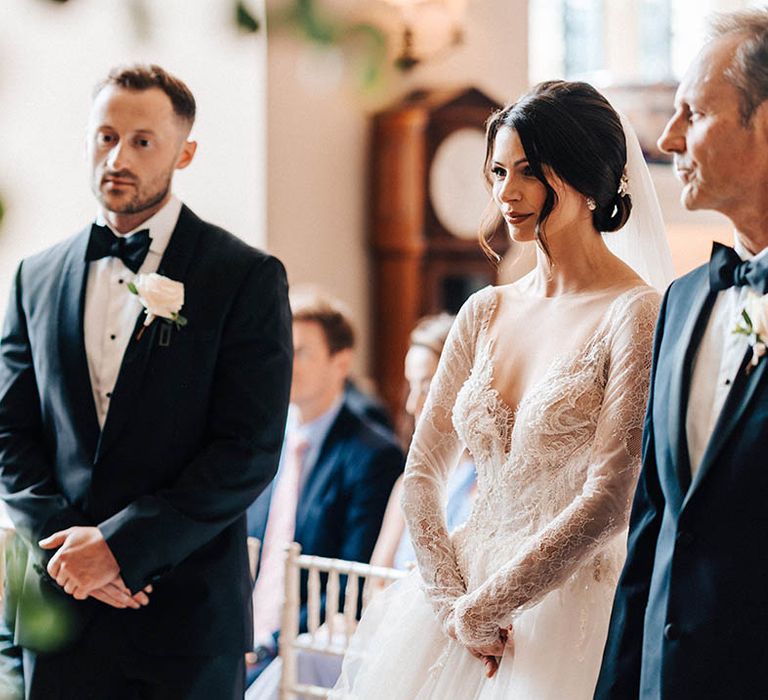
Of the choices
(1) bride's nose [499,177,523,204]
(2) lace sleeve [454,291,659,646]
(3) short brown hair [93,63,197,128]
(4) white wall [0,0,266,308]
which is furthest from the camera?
(3) short brown hair [93,63,197,128]

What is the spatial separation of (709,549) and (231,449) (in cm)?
96

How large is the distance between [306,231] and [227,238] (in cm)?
383

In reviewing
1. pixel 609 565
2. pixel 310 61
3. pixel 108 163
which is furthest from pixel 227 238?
pixel 310 61

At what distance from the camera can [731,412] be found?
1357mm

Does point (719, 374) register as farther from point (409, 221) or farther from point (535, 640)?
point (409, 221)

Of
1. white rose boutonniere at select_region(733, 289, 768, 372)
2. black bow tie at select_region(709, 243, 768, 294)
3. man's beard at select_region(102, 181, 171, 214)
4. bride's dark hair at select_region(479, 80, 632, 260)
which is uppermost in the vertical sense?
bride's dark hair at select_region(479, 80, 632, 260)

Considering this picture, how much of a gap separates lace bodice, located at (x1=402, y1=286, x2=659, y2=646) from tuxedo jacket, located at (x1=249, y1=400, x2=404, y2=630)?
125 centimetres

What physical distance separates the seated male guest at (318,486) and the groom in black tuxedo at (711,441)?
1.79m

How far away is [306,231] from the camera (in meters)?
6.04

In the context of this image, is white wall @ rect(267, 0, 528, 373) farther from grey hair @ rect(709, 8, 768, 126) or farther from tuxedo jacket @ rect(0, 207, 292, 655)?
grey hair @ rect(709, 8, 768, 126)

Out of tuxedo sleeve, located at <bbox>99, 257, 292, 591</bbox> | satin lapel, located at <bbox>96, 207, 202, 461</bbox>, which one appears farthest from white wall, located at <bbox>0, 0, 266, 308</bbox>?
tuxedo sleeve, located at <bbox>99, 257, 292, 591</bbox>

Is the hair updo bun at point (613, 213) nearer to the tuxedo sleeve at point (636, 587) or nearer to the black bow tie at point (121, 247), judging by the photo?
the tuxedo sleeve at point (636, 587)

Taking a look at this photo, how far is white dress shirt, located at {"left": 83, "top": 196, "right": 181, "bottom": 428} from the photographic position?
212 centimetres

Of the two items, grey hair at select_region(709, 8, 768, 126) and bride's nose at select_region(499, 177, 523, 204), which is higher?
grey hair at select_region(709, 8, 768, 126)
